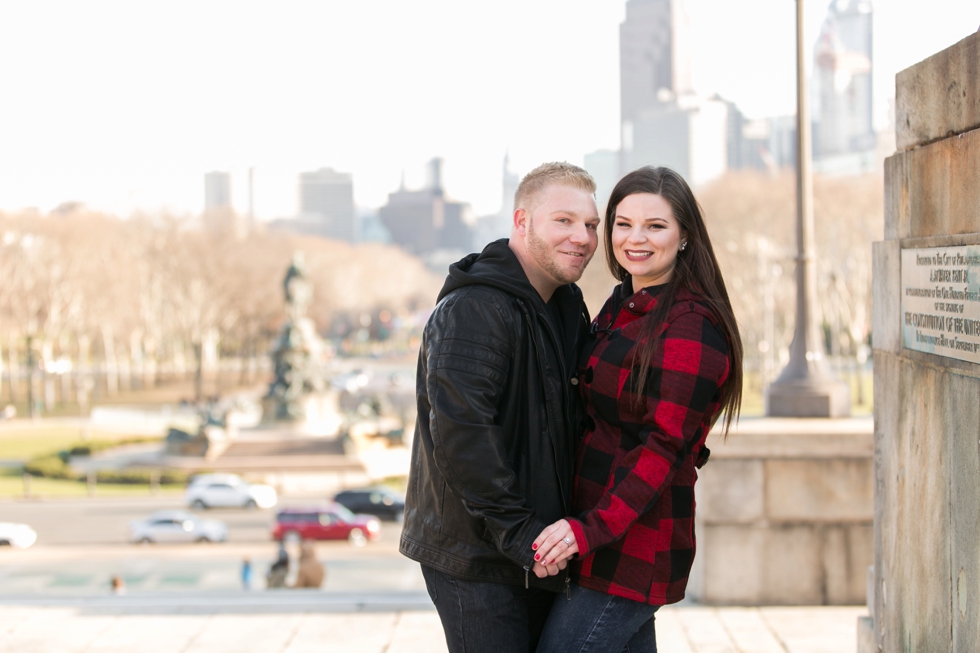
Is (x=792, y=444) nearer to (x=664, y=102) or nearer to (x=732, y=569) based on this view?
(x=732, y=569)

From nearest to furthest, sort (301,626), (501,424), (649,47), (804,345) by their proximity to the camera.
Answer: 1. (501,424)
2. (301,626)
3. (804,345)
4. (649,47)

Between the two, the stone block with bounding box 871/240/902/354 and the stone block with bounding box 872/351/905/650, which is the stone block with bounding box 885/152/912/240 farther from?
the stone block with bounding box 872/351/905/650

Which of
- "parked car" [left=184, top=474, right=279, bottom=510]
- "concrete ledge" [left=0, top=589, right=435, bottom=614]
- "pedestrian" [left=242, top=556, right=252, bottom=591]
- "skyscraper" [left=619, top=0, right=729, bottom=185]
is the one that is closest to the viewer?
"concrete ledge" [left=0, top=589, right=435, bottom=614]

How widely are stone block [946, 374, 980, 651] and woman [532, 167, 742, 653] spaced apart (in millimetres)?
646

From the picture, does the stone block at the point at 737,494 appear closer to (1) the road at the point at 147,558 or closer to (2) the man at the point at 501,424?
(2) the man at the point at 501,424

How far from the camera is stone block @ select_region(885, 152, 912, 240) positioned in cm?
332

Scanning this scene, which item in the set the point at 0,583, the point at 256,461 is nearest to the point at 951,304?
the point at 0,583

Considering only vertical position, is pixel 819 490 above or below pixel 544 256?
below

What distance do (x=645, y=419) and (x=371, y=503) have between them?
2237cm

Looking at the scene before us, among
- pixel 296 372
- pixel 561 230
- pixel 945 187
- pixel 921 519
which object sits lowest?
pixel 296 372

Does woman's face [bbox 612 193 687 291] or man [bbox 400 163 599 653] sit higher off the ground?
woman's face [bbox 612 193 687 291]

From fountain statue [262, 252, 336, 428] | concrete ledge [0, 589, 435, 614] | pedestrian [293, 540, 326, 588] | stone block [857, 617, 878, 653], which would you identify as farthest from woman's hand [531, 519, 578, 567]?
fountain statue [262, 252, 336, 428]

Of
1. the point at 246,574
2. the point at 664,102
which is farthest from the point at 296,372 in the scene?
the point at 664,102

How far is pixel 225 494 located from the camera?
86.0 ft
